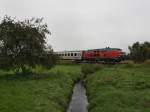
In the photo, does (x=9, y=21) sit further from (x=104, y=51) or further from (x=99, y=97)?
(x=104, y=51)

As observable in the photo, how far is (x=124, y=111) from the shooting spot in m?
28.2

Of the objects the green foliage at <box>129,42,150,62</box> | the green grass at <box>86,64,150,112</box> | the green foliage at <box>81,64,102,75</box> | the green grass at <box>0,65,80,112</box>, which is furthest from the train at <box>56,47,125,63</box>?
the green grass at <box>0,65,80,112</box>

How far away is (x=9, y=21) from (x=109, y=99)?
84.3 feet

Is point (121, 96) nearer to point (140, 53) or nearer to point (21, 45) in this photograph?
point (21, 45)

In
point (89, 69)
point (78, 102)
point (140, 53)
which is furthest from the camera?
point (140, 53)

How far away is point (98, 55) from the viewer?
299ft

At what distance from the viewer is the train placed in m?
86.9

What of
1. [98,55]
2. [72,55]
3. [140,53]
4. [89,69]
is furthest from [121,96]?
[72,55]

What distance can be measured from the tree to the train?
27811 millimetres

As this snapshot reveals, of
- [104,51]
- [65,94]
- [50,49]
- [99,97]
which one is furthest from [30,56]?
[104,51]

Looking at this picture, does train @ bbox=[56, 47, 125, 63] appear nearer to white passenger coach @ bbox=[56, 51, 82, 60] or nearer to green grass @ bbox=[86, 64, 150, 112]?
white passenger coach @ bbox=[56, 51, 82, 60]

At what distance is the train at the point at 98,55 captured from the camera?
86875mm

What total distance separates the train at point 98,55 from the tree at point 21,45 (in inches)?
1095

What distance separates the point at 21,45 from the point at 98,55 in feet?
130
